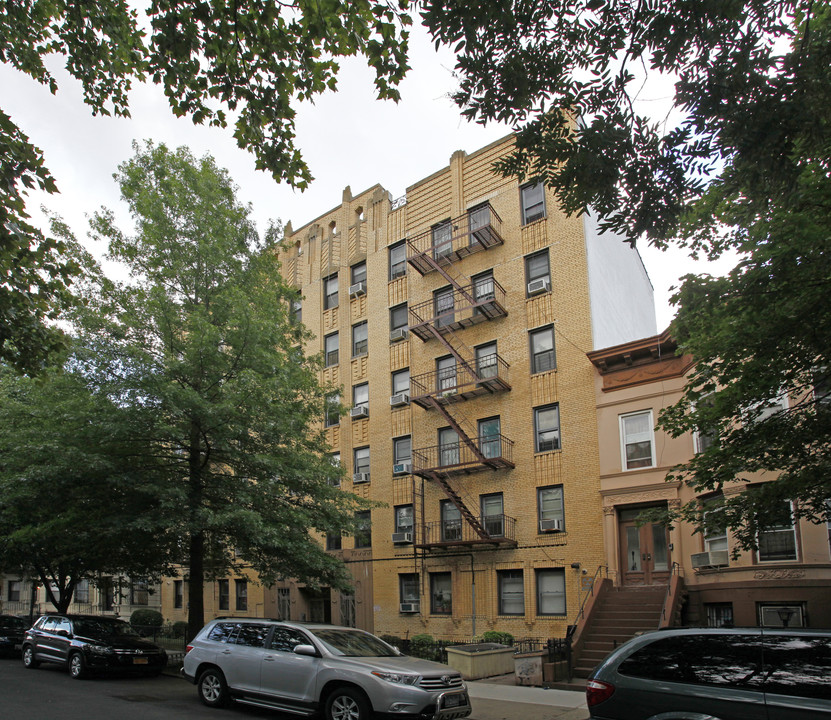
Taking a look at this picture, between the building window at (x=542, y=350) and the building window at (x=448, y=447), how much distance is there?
149 inches

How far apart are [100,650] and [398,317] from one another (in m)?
16.1

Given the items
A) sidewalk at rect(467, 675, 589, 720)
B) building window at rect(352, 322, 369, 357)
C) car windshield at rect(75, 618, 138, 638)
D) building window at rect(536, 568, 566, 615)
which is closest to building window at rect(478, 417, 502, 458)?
building window at rect(536, 568, 566, 615)

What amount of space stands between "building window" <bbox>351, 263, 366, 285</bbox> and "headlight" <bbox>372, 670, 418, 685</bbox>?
70.5ft

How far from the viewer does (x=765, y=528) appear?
442 inches

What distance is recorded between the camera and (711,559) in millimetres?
17328

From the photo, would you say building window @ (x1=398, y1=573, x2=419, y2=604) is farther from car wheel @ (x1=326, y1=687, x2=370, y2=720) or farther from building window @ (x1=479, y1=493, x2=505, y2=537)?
car wheel @ (x1=326, y1=687, x2=370, y2=720)

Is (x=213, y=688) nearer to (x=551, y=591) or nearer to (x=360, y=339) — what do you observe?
(x=551, y=591)

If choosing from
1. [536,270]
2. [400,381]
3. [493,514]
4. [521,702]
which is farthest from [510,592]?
[536,270]

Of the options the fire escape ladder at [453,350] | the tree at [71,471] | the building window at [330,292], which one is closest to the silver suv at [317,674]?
the tree at [71,471]

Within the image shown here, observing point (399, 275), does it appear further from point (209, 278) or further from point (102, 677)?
point (102, 677)

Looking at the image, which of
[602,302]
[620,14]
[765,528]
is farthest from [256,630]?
[602,302]

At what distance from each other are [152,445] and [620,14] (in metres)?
14.3

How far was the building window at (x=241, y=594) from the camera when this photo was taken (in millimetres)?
32006

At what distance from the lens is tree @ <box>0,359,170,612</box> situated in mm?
15188
